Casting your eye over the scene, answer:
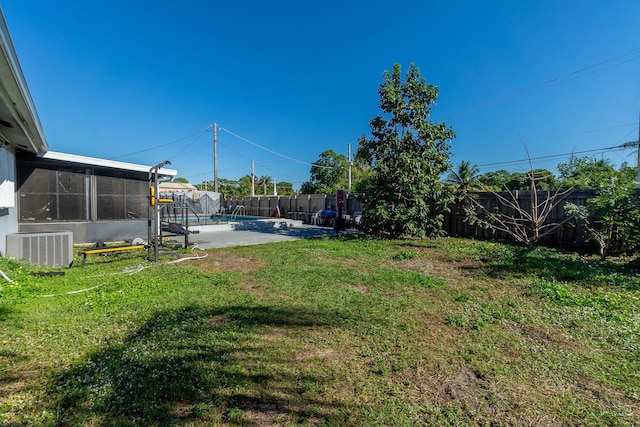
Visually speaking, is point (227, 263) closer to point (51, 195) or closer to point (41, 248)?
point (41, 248)

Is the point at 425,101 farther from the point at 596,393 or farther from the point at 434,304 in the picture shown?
the point at 596,393

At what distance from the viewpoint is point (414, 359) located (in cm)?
244

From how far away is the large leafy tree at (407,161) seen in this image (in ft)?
30.1

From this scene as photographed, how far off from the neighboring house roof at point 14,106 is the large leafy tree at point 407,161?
7.91 metres

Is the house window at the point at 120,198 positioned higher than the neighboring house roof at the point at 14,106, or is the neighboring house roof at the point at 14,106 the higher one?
the neighboring house roof at the point at 14,106

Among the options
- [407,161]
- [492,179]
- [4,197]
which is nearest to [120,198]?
[4,197]

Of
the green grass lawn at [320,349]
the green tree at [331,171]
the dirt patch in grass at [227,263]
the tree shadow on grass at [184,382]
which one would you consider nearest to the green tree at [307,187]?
the green tree at [331,171]

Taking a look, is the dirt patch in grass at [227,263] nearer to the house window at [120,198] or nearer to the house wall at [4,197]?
the house wall at [4,197]

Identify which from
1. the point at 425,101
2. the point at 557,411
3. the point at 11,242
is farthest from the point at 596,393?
the point at 425,101

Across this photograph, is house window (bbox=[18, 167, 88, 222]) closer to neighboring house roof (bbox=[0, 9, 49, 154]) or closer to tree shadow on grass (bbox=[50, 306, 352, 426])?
neighboring house roof (bbox=[0, 9, 49, 154])

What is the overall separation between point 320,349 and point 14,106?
513cm

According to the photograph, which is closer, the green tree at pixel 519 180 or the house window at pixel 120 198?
the green tree at pixel 519 180

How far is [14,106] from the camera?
408 cm

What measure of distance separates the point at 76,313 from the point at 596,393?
15.2ft
